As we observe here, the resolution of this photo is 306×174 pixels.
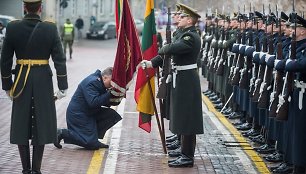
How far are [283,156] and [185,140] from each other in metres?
1.19

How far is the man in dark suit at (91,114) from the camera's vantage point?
10.6 m

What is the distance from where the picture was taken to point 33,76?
831cm

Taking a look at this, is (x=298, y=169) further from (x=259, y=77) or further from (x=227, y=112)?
(x=227, y=112)

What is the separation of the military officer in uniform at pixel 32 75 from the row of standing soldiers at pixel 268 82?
2.50 metres

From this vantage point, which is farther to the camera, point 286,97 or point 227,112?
point 227,112

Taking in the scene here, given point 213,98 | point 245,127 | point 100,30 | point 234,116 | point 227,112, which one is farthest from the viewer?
point 100,30

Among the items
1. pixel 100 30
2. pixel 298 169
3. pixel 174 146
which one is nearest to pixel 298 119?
pixel 298 169

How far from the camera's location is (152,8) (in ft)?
35.1

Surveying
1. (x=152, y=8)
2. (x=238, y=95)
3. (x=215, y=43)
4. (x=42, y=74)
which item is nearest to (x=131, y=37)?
(x=152, y=8)

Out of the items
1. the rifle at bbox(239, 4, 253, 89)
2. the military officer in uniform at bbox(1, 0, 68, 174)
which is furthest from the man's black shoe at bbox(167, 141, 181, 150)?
the military officer in uniform at bbox(1, 0, 68, 174)

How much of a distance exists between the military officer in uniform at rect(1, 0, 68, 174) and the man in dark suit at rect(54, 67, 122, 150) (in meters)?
2.12

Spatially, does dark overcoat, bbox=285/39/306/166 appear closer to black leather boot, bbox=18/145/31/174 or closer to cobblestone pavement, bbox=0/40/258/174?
cobblestone pavement, bbox=0/40/258/174

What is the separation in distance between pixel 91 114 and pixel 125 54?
42.1 inches

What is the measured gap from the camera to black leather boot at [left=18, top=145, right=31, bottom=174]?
843cm
